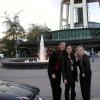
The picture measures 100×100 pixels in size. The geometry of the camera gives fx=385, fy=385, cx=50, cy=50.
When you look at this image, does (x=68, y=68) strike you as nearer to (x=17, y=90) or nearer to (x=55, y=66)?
(x=55, y=66)

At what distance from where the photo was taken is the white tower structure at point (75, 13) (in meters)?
110

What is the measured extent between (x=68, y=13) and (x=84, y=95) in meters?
113

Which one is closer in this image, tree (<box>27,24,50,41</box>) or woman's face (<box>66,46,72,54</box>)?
woman's face (<box>66,46,72,54</box>)

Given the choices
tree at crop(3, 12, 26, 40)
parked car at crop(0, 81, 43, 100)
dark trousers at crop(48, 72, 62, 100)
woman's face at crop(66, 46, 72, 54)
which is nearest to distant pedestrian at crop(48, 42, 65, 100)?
dark trousers at crop(48, 72, 62, 100)

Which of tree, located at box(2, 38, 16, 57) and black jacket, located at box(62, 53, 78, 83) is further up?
black jacket, located at box(62, 53, 78, 83)

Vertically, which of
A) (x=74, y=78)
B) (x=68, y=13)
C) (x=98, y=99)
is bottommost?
(x=98, y=99)

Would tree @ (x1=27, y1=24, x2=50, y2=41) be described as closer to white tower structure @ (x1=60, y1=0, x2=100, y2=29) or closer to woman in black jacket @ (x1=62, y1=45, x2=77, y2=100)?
white tower structure @ (x1=60, y1=0, x2=100, y2=29)

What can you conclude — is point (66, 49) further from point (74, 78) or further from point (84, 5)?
point (84, 5)

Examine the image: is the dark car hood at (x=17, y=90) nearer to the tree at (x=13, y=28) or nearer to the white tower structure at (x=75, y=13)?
the tree at (x=13, y=28)

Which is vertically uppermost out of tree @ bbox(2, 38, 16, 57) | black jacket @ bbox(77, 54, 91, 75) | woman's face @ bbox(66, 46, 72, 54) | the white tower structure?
the white tower structure

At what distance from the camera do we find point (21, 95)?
20.1 feet

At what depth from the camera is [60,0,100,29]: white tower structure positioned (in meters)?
110

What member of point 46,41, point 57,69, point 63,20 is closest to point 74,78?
point 57,69

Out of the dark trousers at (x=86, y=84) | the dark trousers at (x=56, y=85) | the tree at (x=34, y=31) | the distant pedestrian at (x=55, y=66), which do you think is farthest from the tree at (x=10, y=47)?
the dark trousers at (x=86, y=84)
